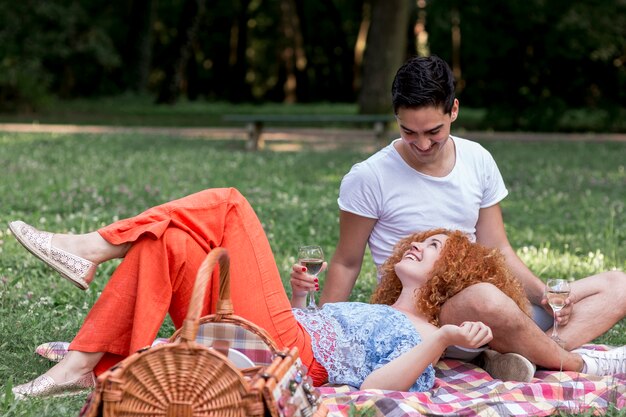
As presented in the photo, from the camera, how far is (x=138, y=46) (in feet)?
132

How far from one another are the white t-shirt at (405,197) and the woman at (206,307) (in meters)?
0.60

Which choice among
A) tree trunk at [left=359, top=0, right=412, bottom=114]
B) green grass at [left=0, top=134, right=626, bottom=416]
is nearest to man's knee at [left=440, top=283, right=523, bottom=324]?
green grass at [left=0, top=134, right=626, bottom=416]

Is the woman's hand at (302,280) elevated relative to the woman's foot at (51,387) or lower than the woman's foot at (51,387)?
elevated

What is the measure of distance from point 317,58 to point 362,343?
142 ft

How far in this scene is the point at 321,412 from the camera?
12.7 feet

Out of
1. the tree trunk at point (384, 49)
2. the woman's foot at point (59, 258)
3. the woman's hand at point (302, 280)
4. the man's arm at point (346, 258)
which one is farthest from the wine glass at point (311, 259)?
the tree trunk at point (384, 49)

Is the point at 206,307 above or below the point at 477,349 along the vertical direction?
above

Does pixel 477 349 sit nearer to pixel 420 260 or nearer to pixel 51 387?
pixel 420 260

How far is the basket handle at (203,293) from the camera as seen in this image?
3.44 metres

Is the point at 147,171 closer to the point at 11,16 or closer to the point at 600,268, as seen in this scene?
the point at 600,268

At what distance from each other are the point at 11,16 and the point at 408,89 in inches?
1092

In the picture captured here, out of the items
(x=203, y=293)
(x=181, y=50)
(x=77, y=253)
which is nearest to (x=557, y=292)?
(x=203, y=293)

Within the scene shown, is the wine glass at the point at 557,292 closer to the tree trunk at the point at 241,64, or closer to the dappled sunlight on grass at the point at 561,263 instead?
the dappled sunlight on grass at the point at 561,263

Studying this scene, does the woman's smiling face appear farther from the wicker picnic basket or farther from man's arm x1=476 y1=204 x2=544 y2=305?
the wicker picnic basket
